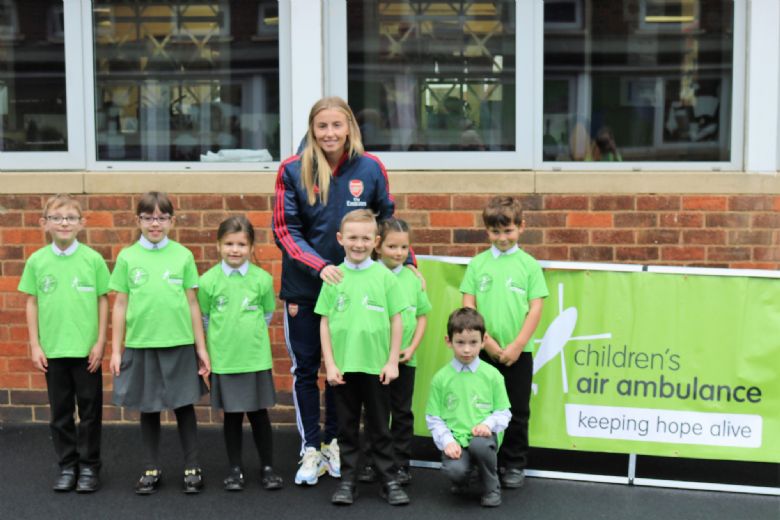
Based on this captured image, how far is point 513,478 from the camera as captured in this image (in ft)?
17.7

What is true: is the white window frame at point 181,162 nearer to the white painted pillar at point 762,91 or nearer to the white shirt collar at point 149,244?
the white shirt collar at point 149,244

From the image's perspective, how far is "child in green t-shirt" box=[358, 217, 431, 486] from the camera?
5180mm

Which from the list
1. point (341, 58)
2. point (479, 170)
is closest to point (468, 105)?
point (479, 170)

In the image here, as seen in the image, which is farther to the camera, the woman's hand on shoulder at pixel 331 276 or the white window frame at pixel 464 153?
the white window frame at pixel 464 153

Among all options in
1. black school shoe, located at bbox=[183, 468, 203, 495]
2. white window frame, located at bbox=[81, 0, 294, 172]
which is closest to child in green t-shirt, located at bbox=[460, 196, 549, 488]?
black school shoe, located at bbox=[183, 468, 203, 495]

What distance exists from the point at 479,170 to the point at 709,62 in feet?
5.30

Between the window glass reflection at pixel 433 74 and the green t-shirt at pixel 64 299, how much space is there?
2146 mm

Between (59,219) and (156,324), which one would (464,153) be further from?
(59,219)

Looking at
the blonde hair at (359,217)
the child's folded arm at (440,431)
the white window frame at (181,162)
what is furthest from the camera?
the white window frame at (181,162)

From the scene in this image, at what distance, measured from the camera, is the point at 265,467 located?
17.6ft

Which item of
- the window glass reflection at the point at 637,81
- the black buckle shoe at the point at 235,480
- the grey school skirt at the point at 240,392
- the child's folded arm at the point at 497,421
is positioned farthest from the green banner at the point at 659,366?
the black buckle shoe at the point at 235,480

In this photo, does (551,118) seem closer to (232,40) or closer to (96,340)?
(232,40)

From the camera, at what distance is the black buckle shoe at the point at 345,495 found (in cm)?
505

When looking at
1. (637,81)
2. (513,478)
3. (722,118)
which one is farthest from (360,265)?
A: (722,118)
